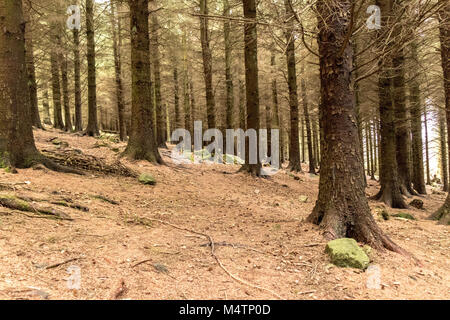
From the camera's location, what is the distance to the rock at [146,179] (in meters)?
6.54

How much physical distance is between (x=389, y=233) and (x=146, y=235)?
432 centimetres

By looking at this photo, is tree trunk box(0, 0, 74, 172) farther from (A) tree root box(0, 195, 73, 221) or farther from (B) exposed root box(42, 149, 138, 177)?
(A) tree root box(0, 195, 73, 221)

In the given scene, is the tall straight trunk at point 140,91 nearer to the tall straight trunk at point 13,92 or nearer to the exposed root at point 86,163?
the exposed root at point 86,163

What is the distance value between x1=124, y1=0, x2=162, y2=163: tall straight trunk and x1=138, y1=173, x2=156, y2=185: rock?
1.33 m

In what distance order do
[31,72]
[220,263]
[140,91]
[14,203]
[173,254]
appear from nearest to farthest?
1. [220,263]
2. [173,254]
3. [14,203]
4. [140,91]
5. [31,72]

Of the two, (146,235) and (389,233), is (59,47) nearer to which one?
(146,235)

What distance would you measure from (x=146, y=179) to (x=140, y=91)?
304 cm

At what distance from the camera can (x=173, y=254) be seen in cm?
322

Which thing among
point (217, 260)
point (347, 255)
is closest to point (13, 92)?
point (217, 260)

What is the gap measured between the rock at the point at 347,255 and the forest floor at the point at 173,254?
0.32 feet

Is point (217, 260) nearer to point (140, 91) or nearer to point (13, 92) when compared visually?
point (13, 92)

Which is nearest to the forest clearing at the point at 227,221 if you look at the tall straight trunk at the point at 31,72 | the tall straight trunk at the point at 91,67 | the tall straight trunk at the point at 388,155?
the tall straight trunk at the point at 388,155

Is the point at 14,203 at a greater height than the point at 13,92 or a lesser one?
lesser
